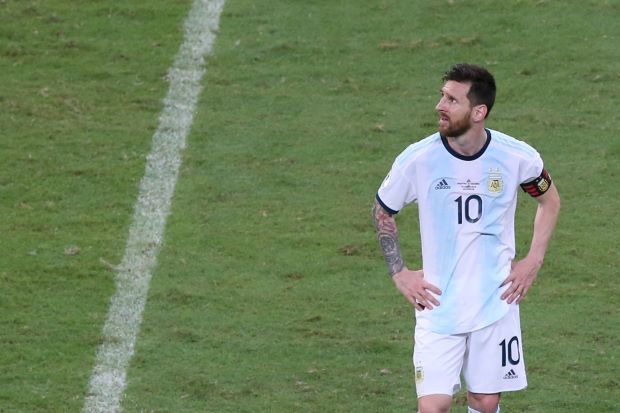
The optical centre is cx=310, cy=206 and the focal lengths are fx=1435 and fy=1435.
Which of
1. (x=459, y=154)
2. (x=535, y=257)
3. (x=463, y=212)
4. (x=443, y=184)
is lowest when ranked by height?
(x=535, y=257)

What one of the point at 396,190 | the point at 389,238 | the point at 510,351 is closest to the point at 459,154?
the point at 396,190

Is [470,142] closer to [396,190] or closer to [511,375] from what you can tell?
[396,190]

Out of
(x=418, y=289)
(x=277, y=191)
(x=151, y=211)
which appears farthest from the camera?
(x=277, y=191)

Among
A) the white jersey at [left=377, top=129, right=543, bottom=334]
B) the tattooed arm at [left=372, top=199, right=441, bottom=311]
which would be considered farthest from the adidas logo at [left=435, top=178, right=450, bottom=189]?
the tattooed arm at [left=372, top=199, right=441, bottom=311]

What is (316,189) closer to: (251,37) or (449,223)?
(251,37)

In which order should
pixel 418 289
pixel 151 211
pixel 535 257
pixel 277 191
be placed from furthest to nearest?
pixel 277 191
pixel 151 211
pixel 535 257
pixel 418 289

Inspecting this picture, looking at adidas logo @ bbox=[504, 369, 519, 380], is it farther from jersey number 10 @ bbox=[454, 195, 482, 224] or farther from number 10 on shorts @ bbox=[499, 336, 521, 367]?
jersey number 10 @ bbox=[454, 195, 482, 224]

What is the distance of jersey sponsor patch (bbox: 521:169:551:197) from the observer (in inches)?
239

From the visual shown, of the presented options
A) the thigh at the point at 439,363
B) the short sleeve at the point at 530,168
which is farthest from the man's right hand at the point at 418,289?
A: the short sleeve at the point at 530,168

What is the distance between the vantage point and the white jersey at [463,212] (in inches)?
233

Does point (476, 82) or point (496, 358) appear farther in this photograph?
point (496, 358)

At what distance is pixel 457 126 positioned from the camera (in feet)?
19.2

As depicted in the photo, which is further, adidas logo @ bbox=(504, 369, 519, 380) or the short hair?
adidas logo @ bbox=(504, 369, 519, 380)

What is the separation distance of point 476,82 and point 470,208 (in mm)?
519
